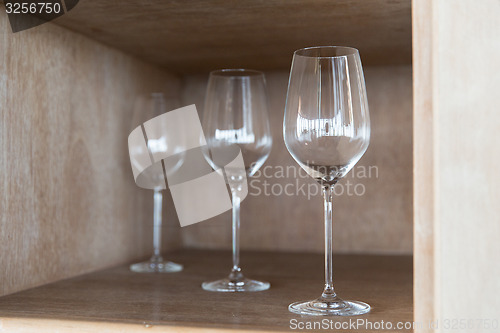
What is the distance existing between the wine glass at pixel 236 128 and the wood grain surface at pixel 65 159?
0.18 m

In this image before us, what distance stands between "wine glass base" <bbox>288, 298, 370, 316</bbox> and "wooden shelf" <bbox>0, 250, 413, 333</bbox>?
0.03 feet

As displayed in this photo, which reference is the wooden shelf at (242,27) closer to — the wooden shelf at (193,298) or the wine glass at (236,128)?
the wine glass at (236,128)

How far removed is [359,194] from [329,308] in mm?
476

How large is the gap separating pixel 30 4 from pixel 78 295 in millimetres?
302

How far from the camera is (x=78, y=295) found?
58 cm

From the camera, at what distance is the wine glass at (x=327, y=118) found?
478 millimetres

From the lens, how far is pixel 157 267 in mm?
773

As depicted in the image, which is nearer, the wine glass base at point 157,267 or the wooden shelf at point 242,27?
the wooden shelf at point 242,27
